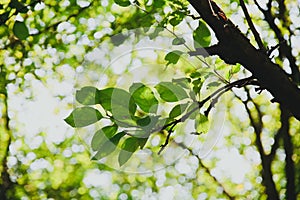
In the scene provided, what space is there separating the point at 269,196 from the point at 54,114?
2985 mm

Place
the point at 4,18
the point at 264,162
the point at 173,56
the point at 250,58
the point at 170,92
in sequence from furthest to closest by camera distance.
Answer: the point at 264,162, the point at 4,18, the point at 173,56, the point at 170,92, the point at 250,58

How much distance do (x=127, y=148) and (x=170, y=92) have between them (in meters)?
0.13

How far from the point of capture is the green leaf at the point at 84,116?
666 mm

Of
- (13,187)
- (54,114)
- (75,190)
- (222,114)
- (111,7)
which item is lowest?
(13,187)

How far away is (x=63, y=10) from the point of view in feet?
17.6

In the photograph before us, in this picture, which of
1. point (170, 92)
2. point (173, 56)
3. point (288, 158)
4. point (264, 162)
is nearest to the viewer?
point (170, 92)

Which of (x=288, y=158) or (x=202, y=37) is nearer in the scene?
(x=202, y=37)

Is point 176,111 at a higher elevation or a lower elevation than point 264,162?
higher

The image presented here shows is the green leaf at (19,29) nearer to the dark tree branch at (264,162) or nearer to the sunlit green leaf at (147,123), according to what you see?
the sunlit green leaf at (147,123)

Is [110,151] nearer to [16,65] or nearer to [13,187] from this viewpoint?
[16,65]

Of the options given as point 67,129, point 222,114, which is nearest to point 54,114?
point 67,129

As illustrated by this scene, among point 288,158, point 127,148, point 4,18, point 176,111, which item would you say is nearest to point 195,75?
point 176,111

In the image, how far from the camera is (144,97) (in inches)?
27.3

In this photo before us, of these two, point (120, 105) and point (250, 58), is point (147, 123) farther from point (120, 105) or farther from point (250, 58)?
point (250, 58)
